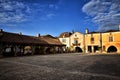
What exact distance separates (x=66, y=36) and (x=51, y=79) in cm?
4569

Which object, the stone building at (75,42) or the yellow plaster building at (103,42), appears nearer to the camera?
the yellow plaster building at (103,42)

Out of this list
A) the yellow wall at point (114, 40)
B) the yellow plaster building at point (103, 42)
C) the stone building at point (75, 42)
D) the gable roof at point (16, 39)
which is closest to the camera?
the gable roof at point (16, 39)

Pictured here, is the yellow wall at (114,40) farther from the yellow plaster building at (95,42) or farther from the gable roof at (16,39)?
the gable roof at (16,39)

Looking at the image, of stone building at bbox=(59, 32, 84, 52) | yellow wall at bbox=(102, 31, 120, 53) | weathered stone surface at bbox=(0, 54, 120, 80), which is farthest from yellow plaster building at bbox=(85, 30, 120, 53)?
weathered stone surface at bbox=(0, 54, 120, 80)

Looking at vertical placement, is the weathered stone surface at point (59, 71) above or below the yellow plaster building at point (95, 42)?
below

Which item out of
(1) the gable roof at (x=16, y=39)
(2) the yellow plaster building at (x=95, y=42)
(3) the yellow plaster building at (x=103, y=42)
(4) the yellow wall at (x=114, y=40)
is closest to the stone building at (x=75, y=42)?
(2) the yellow plaster building at (x=95, y=42)

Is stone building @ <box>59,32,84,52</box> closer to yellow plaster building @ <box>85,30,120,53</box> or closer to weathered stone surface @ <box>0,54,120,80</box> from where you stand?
yellow plaster building @ <box>85,30,120,53</box>

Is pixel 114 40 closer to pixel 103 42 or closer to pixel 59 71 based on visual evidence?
pixel 103 42

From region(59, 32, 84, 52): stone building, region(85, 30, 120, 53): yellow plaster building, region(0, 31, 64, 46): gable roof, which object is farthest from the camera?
region(59, 32, 84, 52): stone building

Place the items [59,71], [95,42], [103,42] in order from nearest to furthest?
1. [59,71]
2. [103,42]
3. [95,42]

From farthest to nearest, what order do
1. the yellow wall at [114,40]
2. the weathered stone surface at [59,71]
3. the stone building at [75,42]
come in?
the stone building at [75,42] < the yellow wall at [114,40] < the weathered stone surface at [59,71]

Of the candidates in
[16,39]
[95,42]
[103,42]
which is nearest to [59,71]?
[16,39]

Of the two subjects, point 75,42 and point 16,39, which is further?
point 75,42

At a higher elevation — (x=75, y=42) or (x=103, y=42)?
(x=75, y=42)
